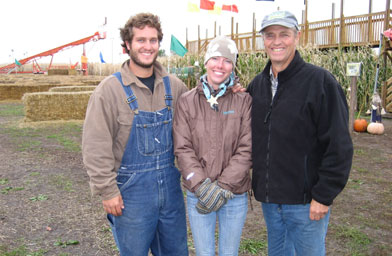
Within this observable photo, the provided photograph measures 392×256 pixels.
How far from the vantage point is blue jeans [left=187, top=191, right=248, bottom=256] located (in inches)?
95.7

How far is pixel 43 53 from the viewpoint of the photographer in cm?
3834

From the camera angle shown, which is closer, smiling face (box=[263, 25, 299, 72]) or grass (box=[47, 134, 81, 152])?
smiling face (box=[263, 25, 299, 72])

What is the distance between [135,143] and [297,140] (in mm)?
1050

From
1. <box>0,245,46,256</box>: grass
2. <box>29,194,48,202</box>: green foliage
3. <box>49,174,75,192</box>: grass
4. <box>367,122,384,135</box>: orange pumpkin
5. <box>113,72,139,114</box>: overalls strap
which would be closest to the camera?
<box>113,72,139,114</box>: overalls strap

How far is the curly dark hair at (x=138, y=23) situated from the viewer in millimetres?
2430

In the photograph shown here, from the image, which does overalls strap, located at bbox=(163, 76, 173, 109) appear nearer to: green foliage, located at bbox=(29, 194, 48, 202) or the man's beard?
the man's beard

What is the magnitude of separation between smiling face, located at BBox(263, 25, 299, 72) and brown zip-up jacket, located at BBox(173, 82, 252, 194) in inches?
13.3

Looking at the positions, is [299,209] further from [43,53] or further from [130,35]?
[43,53]

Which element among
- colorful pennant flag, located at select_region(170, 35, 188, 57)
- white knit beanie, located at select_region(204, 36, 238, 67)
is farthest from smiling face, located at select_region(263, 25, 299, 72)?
colorful pennant flag, located at select_region(170, 35, 188, 57)

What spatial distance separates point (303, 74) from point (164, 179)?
116 centimetres

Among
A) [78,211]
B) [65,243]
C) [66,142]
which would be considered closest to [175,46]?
[66,142]

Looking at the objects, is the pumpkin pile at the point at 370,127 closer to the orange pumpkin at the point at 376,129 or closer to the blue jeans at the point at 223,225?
the orange pumpkin at the point at 376,129

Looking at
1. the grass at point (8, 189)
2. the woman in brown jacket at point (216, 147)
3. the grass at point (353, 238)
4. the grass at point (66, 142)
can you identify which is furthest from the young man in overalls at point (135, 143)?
the grass at point (66, 142)

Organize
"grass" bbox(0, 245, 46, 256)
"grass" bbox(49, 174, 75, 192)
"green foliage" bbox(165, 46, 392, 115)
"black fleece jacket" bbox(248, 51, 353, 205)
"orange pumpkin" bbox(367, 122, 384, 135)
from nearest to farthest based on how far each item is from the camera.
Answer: "black fleece jacket" bbox(248, 51, 353, 205), "grass" bbox(0, 245, 46, 256), "grass" bbox(49, 174, 75, 192), "orange pumpkin" bbox(367, 122, 384, 135), "green foliage" bbox(165, 46, 392, 115)
